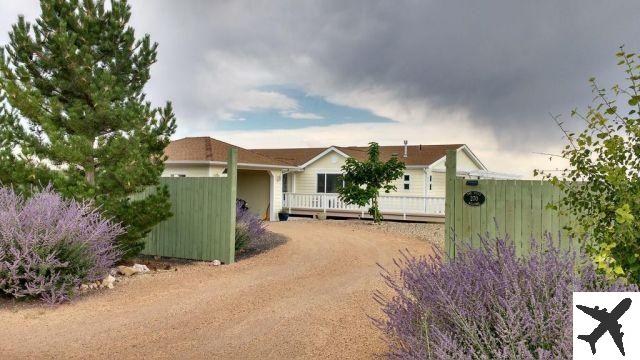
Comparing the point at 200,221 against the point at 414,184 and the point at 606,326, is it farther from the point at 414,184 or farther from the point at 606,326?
the point at 414,184

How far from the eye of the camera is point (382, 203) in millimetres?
23656

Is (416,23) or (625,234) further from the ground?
(416,23)

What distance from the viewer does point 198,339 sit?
531 cm

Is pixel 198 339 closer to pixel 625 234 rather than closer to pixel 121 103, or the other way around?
pixel 625 234

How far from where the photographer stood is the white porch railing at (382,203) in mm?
22219

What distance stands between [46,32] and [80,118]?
2.05m

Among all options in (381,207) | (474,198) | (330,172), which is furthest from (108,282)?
(330,172)

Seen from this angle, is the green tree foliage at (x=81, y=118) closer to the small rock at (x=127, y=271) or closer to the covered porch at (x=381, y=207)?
the small rock at (x=127, y=271)

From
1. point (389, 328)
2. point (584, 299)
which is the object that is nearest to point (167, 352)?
point (389, 328)

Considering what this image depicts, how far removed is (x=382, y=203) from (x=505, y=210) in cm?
1601

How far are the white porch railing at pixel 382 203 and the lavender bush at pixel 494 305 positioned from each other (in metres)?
18.4

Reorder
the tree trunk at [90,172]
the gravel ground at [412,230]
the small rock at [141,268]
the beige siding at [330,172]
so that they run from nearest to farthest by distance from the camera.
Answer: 1. the small rock at [141,268]
2. the tree trunk at [90,172]
3. the gravel ground at [412,230]
4. the beige siding at [330,172]

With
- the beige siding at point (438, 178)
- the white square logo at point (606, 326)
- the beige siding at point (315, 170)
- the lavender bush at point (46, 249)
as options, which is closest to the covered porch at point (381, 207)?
the beige siding at point (315, 170)

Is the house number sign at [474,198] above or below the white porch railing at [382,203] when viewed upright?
above
